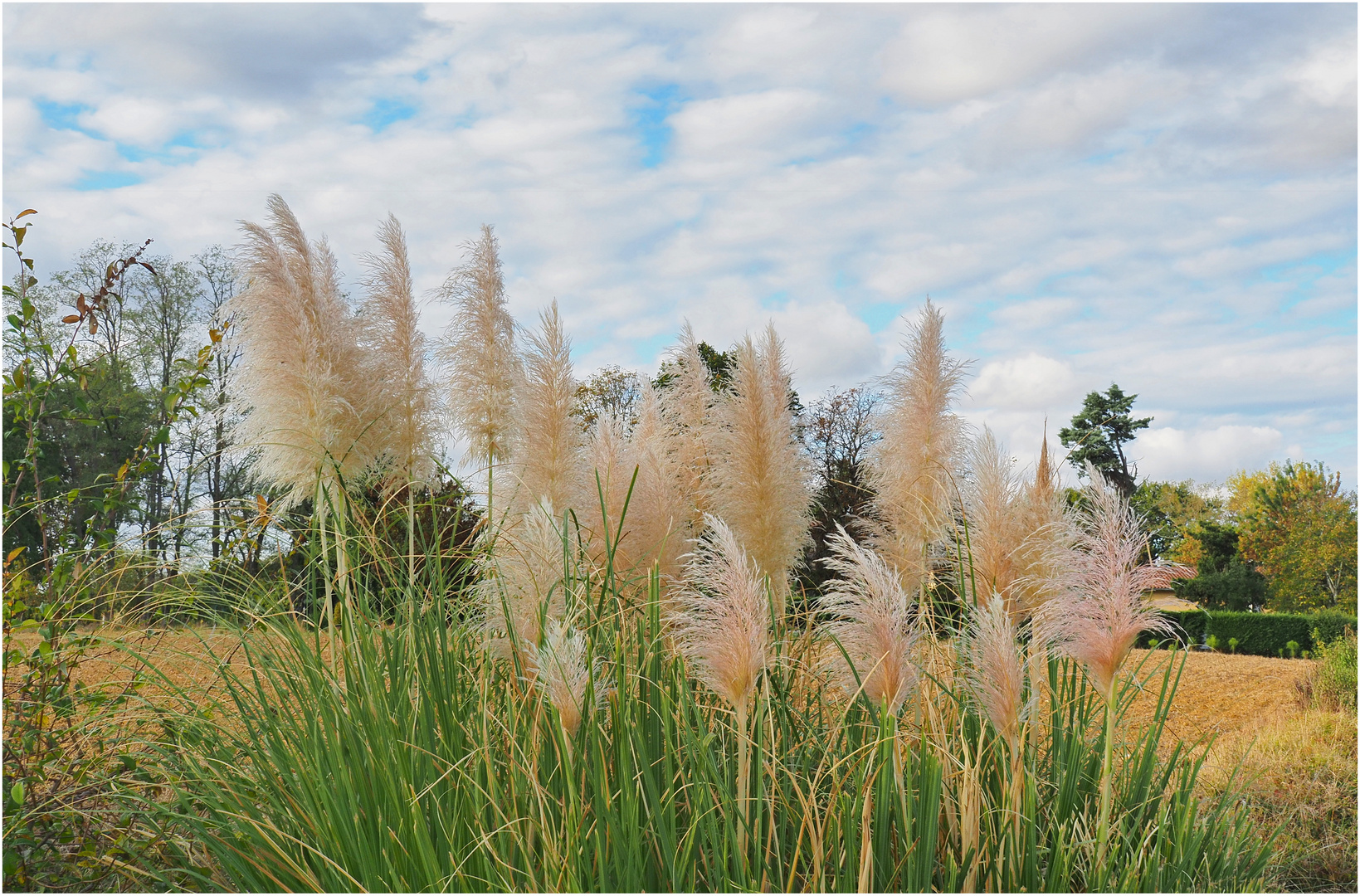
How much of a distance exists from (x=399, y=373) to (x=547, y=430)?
89cm

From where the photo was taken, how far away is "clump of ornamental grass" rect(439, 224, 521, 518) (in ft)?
13.4

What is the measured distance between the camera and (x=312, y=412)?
3.61 meters

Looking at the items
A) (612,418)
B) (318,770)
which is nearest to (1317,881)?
(612,418)

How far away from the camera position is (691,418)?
4172 millimetres

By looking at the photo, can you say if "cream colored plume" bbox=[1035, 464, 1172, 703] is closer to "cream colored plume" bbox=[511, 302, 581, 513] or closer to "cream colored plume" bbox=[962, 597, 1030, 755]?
"cream colored plume" bbox=[962, 597, 1030, 755]

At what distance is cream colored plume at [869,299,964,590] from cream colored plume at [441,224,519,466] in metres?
1.83

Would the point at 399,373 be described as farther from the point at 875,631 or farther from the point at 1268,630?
the point at 1268,630

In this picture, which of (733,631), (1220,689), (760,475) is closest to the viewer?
(733,631)

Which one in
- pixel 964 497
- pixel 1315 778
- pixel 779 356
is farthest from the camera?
pixel 1315 778

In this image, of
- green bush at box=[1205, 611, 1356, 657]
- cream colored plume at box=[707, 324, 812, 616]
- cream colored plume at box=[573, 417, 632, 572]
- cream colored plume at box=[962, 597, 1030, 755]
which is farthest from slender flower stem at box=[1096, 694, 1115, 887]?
green bush at box=[1205, 611, 1356, 657]

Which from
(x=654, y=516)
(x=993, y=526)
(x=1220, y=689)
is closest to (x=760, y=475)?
(x=654, y=516)

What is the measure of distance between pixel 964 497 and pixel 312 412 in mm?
2646

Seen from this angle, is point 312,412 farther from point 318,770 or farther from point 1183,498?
point 1183,498

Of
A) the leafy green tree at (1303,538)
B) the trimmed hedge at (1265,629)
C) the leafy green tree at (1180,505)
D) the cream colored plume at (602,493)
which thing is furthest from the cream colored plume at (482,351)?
the leafy green tree at (1180,505)
